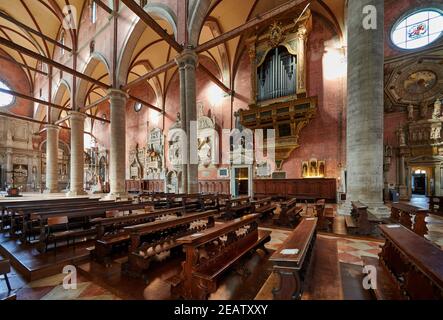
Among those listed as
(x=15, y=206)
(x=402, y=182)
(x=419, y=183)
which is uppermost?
(x=402, y=182)

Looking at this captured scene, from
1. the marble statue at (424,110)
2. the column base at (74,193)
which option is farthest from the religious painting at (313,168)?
the column base at (74,193)

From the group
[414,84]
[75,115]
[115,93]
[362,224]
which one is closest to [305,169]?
[414,84]

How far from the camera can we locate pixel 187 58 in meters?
8.77

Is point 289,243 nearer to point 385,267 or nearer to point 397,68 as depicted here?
point 385,267

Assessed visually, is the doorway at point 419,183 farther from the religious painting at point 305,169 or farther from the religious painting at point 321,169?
the religious painting at point 305,169

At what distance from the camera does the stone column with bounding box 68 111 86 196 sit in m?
13.5

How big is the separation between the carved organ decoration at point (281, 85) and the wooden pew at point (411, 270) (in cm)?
930

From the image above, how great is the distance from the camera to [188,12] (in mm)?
9031

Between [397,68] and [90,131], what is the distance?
29.5m

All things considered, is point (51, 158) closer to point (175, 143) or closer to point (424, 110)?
point (175, 143)

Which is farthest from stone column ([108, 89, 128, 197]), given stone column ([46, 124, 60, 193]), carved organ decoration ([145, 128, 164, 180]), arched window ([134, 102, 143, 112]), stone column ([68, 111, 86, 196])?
arched window ([134, 102, 143, 112])

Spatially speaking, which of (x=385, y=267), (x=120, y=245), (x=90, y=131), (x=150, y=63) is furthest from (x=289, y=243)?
(x=90, y=131)

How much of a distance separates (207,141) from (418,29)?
41.7 feet

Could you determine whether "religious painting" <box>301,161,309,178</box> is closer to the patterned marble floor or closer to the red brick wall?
the patterned marble floor
